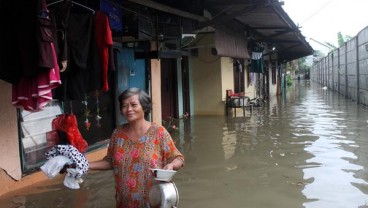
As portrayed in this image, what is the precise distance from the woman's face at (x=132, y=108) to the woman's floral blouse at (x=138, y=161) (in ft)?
0.43

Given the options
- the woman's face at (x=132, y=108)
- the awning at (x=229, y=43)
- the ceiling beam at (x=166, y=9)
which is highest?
the ceiling beam at (x=166, y=9)

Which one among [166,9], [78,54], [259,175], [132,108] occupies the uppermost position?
[166,9]

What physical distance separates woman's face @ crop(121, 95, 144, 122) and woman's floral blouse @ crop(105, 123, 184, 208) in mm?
130

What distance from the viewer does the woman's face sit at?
2.78 metres

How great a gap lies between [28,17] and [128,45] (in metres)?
4.85

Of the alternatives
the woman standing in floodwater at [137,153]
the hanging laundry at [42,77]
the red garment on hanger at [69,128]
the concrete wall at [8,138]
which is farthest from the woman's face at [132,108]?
the concrete wall at [8,138]

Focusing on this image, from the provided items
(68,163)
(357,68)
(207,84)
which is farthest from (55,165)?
(357,68)

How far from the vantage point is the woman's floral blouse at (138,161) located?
2.72 m

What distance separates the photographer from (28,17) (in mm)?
3176

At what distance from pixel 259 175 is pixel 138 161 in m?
3.68

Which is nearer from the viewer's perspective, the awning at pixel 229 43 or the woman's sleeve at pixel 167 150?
the woman's sleeve at pixel 167 150

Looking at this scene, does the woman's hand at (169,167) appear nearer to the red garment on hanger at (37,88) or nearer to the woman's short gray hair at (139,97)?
the woman's short gray hair at (139,97)

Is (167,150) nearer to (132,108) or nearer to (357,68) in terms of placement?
(132,108)

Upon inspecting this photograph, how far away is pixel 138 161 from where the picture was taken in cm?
272
